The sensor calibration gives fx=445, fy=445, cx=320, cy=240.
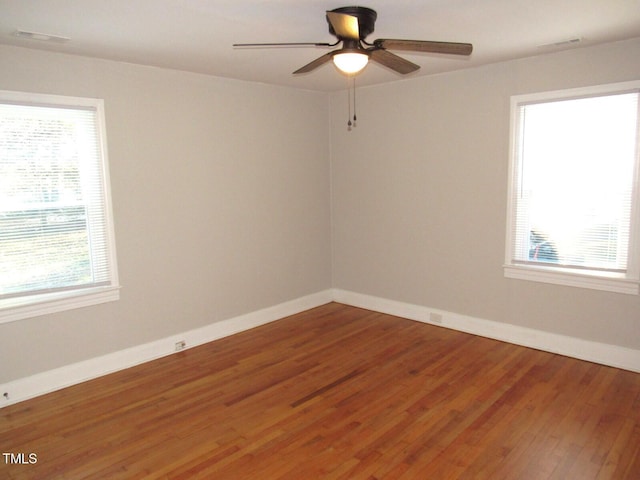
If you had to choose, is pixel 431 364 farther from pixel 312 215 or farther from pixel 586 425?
pixel 312 215

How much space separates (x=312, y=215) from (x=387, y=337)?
175 centimetres

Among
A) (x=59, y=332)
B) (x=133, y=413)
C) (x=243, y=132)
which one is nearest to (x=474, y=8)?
(x=243, y=132)

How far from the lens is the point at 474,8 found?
2531mm

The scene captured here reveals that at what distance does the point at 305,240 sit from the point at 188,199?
1.61 meters

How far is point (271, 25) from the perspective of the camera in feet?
9.07

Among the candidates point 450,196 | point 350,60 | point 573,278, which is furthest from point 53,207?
point 573,278

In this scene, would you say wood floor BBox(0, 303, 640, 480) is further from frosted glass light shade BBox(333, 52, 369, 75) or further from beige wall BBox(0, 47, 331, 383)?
frosted glass light shade BBox(333, 52, 369, 75)

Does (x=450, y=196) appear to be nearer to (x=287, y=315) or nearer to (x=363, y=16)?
(x=287, y=315)

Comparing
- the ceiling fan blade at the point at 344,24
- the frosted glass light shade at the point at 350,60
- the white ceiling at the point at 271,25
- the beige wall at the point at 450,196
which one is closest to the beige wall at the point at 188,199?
the white ceiling at the point at 271,25

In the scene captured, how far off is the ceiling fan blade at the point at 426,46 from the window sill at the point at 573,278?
2.35 meters

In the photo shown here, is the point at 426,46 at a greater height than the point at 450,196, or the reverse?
the point at 426,46

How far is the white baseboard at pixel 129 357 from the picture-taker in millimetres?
3350

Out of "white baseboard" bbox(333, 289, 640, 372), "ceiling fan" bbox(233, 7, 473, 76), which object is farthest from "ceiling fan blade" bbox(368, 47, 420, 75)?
"white baseboard" bbox(333, 289, 640, 372)

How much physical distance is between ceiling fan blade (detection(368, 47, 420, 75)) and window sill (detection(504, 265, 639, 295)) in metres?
2.26
